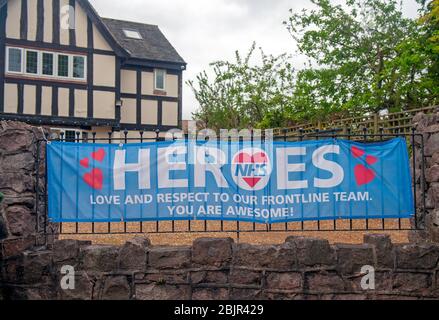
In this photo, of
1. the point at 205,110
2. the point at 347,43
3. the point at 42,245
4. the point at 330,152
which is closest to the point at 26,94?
the point at 205,110

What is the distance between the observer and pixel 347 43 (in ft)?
57.8

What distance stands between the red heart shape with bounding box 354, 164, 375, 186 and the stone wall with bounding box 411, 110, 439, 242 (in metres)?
0.70

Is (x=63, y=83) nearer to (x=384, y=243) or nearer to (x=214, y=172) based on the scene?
(x=214, y=172)

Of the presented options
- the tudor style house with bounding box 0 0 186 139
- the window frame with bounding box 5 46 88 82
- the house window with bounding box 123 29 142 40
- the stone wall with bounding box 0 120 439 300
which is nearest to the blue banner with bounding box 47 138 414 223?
the stone wall with bounding box 0 120 439 300

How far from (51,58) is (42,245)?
15.6 meters

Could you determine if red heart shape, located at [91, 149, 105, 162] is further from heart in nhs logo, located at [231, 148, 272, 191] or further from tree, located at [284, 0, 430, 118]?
tree, located at [284, 0, 430, 118]

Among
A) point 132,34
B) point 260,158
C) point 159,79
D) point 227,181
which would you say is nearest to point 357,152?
point 260,158

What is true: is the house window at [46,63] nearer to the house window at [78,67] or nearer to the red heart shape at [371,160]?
the house window at [78,67]

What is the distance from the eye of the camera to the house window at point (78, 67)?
1990 centimetres

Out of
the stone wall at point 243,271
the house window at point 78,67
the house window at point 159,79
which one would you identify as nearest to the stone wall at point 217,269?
the stone wall at point 243,271

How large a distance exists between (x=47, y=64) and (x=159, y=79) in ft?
18.3

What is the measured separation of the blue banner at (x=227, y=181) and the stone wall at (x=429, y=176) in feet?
0.86

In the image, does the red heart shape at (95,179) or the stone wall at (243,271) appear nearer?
the stone wall at (243,271)
